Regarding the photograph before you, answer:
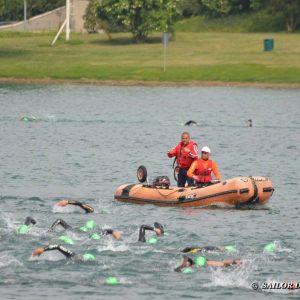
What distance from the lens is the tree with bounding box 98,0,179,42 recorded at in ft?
383

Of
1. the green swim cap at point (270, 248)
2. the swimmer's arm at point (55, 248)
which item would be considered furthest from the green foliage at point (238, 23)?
the swimmer's arm at point (55, 248)

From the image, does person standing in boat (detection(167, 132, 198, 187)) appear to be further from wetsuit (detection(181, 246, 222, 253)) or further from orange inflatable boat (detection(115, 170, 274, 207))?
wetsuit (detection(181, 246, 222, 253))

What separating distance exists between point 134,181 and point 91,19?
3442 inches

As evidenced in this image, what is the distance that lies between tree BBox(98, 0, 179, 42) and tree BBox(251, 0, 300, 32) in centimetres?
1338

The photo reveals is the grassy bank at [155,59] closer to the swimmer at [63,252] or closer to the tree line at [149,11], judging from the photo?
the tree line at [149,11]

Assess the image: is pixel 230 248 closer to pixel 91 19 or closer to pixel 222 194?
pixel 222 194

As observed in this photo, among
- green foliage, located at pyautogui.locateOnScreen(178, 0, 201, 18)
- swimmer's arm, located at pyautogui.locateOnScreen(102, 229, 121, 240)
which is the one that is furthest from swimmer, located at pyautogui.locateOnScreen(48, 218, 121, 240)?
green foliage, located at pyautogui.locateOnScreen(178, 0, 201, 18)

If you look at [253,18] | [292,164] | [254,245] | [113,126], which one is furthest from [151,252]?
[253,18]

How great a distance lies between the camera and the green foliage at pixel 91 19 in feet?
426

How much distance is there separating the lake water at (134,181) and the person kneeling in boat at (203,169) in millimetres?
1126

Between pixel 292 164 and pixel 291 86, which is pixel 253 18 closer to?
pixel 291 86

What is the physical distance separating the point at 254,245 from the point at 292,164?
2018 cm

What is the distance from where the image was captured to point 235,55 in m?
106

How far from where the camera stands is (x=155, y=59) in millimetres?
103125
